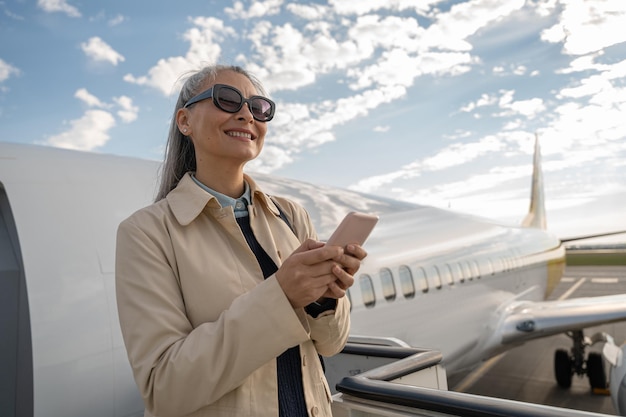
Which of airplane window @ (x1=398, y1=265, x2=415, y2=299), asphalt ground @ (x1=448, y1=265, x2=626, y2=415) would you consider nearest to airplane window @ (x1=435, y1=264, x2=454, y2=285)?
airplane window @ (x1=398, y1=265, x2=415, y2=299)

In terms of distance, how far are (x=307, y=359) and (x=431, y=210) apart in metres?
6.77

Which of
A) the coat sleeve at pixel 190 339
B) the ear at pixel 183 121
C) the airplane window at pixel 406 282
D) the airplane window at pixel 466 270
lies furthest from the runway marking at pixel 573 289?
the coat sleeve at pixel 190 339

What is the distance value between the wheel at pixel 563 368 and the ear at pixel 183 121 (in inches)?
344

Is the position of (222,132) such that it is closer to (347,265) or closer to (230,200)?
(230,200)

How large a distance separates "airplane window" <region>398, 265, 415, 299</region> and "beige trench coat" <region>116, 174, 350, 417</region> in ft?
13.1

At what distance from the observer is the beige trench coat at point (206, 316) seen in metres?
1.05

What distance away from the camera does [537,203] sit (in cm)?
1591

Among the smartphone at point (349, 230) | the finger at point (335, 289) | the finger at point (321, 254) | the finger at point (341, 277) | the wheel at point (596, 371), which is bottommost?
the wheel at point (596, 371)

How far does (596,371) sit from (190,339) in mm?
9150

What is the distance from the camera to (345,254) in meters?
1.04

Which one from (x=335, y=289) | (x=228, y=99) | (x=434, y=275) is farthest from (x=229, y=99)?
(x=434, y=275)

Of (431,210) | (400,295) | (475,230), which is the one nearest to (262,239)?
(400,295)

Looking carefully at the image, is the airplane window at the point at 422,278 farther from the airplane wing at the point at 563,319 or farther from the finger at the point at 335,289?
the finger at the point at 335,289

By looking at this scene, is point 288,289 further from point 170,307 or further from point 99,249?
point 99,249
